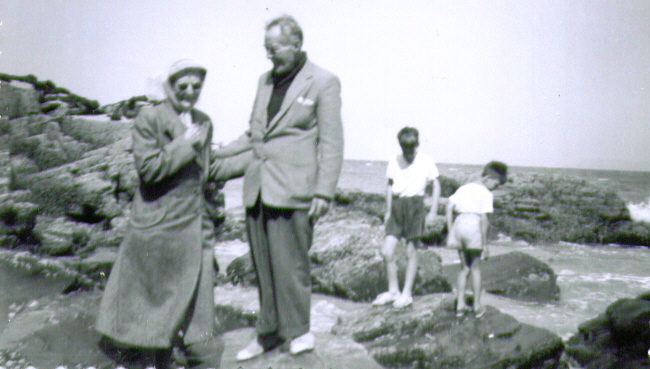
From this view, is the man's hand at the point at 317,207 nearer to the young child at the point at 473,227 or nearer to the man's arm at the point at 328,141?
the man's arm at the point at 328,141

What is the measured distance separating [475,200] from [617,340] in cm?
157

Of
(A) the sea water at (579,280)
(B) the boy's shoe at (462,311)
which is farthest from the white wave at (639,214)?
Answer: (B) the boy's shoe at (462,311)

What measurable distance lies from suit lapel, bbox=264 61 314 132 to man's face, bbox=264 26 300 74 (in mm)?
71

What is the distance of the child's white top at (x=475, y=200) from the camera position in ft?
13.4

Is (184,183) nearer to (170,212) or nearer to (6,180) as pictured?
(170,212)

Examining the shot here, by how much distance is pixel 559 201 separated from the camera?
1013 cm

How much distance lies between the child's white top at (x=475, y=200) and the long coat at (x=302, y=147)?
189 cm

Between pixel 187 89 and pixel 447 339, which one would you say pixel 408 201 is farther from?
pixel 187 89

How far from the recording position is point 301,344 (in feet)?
8.59

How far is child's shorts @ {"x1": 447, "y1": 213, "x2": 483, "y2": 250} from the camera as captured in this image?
404 cm

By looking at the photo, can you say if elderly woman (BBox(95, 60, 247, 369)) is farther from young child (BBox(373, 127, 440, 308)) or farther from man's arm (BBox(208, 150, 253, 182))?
young child (BBox(373, 127, 440, 308))

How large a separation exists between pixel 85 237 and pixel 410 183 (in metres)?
2.84

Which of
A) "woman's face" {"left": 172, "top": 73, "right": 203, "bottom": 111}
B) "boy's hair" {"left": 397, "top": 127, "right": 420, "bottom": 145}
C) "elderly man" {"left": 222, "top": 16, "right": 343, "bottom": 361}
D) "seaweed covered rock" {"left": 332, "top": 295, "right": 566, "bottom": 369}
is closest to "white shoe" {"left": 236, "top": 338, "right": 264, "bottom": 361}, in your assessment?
"elderly man" {"left": 222, "top": 16, "right": 343, "bottom": 361}

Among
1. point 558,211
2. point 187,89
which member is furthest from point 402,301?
point 558,211
